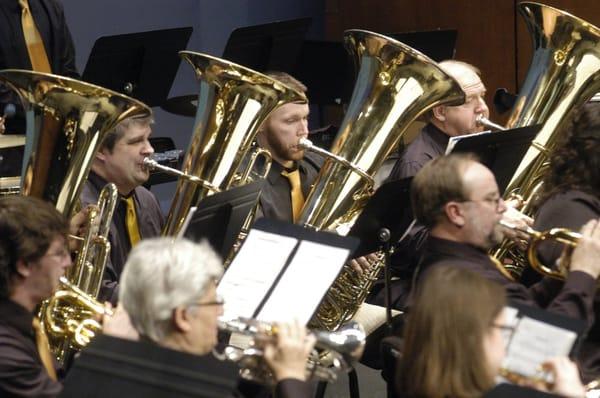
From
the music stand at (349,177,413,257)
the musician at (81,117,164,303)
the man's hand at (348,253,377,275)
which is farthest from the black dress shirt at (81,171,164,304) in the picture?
the music stand at (349,177,413,257)

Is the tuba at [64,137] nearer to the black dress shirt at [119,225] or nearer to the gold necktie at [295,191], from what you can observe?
the black dress shirt at [119,225]

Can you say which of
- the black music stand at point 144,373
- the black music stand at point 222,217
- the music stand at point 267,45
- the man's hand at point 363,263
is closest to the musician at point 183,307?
the black music stand at point 144,373

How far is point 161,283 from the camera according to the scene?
8.63ft

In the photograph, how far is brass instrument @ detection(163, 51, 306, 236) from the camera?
3889mm

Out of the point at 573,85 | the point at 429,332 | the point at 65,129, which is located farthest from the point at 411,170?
the point at 429,332

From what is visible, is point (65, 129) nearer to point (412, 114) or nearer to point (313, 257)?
point (313, 257)

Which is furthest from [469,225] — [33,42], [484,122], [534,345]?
[33,42]

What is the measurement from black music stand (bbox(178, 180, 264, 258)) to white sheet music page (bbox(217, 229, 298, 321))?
215 millimetres

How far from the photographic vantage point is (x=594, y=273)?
11.1 ft

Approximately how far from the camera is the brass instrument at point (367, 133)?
13.4 feet

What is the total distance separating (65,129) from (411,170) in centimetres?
140

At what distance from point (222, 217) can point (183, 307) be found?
89 centimetres

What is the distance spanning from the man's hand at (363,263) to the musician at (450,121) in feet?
1.53

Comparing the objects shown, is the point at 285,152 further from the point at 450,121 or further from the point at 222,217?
the point at 222,217
